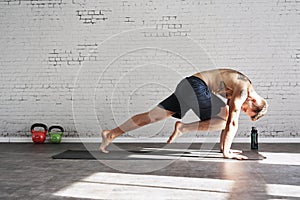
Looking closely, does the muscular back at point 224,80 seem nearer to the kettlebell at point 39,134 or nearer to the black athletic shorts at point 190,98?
the black athletic shorts at point 190,98

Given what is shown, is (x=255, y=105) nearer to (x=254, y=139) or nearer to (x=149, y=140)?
(x=254, y=139)

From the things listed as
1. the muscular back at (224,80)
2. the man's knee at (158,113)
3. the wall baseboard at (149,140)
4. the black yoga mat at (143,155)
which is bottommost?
the wall baseboard at (149,140)

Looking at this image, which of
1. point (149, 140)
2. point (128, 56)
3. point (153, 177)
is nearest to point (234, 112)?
point (153, 177)

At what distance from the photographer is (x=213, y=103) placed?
19.7 feet

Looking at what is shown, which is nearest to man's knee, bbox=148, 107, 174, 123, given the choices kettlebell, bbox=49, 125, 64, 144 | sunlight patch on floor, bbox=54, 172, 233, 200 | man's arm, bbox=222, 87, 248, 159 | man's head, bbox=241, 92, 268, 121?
man's arm, bbox=222, 87, 248, 159

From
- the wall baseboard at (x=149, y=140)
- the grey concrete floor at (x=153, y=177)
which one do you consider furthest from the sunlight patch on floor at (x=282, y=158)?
the wall baseboard at (x=149, y=140)

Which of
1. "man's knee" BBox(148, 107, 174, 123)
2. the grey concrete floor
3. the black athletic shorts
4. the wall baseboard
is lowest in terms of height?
the wall baseboard

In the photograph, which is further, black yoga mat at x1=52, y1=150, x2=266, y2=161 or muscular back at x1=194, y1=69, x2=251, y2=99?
black yoga mat at x1=52, y1=150, x2=266, y2=161

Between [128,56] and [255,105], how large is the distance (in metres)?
2.87

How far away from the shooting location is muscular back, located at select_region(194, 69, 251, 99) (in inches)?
229

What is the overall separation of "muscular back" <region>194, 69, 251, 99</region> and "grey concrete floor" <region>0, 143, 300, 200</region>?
2.97ft

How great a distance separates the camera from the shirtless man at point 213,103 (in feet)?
18.6

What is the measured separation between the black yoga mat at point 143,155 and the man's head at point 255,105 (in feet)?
1.95

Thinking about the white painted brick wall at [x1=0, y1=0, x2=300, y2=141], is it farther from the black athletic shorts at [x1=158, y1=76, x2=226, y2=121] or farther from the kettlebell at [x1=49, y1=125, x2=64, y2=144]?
the black athletic shorts at [x1=158, y1=76, x2=226, y2=121]
